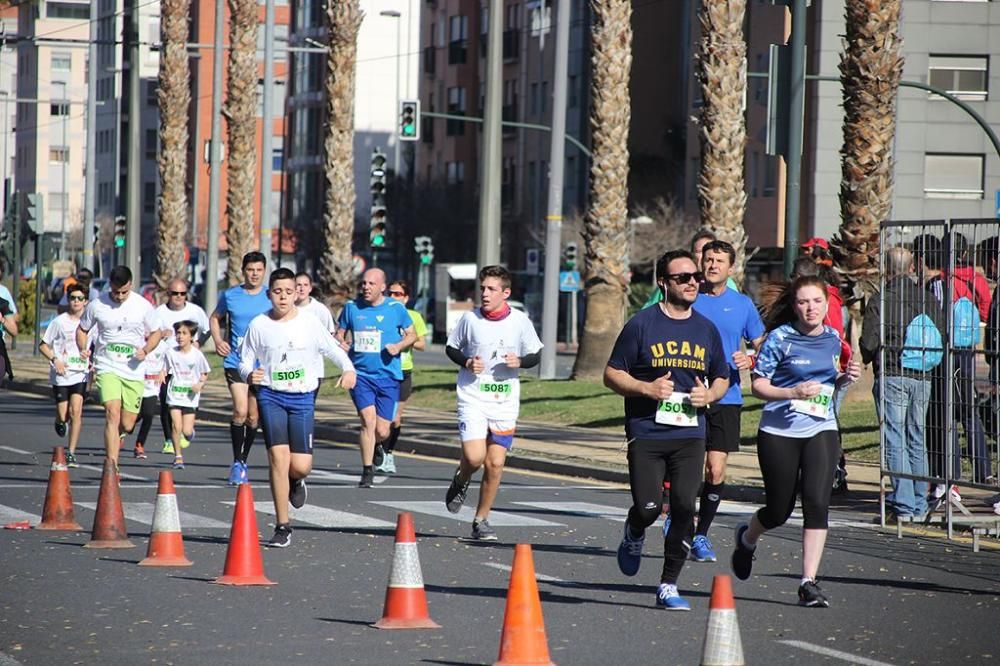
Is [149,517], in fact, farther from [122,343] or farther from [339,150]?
[339,150]

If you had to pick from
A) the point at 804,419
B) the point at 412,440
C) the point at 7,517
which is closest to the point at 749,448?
the point at 412,440

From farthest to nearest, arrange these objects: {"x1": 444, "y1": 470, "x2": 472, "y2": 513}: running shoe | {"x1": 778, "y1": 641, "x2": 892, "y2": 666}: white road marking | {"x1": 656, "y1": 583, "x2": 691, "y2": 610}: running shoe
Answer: {"x1": 444, "y1": 470, "x2": 472, "y2": 513}: running shoe
{"x1": 656, "y1": 583, "x2": 691, "y2": 610}: running shoe
{"x1": 778, "y1": 641, "x2": 892, "y2": 666}: white road marking

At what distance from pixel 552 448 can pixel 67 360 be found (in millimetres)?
5179

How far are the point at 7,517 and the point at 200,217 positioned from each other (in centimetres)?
9507

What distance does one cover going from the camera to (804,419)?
10453 mm

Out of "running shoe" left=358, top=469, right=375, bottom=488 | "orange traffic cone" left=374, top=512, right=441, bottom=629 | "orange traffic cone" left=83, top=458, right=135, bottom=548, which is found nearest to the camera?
"orange traffic cone" left=374, top=512, right=441, bottom=629

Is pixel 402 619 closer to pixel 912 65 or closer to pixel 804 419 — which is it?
pixel 804 419

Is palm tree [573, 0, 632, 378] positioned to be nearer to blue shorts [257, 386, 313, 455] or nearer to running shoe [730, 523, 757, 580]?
blue shorts [257, 386, 313, 455]

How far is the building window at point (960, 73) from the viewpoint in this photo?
58.1 meters

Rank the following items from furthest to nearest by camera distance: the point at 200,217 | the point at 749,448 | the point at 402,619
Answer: the point at 200,217 < the point at 749,448 < the point at 402,619

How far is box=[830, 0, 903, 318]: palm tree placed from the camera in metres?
22.6

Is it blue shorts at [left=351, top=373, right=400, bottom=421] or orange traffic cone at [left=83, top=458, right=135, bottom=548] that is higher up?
blue shorts at [left=351, top=373, right=400, bottom=421]

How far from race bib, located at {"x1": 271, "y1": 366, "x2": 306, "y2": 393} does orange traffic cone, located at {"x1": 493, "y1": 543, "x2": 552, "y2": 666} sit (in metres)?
5.03

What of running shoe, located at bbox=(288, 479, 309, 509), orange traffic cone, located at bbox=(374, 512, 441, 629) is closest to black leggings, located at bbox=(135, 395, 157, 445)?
running shoe, located at bbox=(288, 479, 309, 509)
